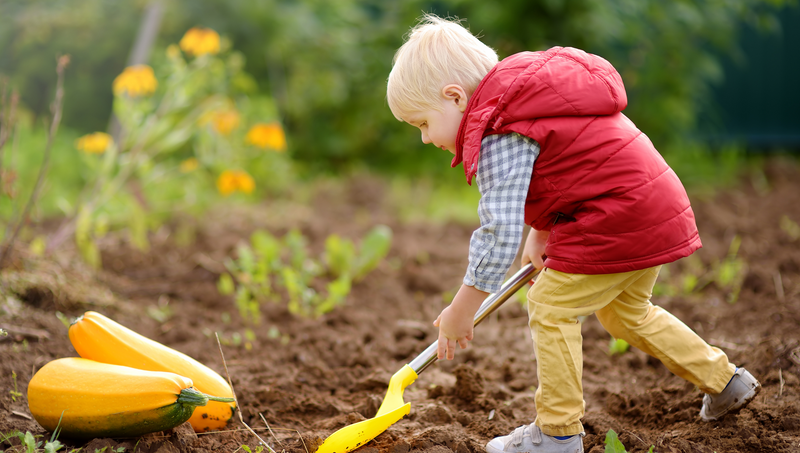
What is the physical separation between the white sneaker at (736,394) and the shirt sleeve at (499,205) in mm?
780

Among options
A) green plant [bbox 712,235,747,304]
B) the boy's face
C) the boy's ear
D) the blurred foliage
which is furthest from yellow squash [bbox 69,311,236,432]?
the blurred foliage

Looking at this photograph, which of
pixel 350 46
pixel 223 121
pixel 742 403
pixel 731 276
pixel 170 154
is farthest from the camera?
pixel 350 46

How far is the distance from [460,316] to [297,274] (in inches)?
66.1

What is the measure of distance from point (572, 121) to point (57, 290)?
2137 mm

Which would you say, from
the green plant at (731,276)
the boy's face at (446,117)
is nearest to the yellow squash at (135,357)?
the boy's face at (446,117)

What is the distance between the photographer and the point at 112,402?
66.9 inches

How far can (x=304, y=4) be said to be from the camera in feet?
19.9

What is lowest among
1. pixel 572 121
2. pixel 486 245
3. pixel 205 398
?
pixel 205 398

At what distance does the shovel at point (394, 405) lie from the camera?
177 centimetres

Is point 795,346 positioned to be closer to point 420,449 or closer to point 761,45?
point 420,449

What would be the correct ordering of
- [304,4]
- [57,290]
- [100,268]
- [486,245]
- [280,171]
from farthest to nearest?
[304,4] → [280,171] → [100,268] → [57,290] → [486,245]

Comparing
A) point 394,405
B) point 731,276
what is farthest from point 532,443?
point 731,276

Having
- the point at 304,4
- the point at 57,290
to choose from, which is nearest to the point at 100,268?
the point at 57,290

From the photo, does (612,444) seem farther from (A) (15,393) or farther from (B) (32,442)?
(A) (15,393)
